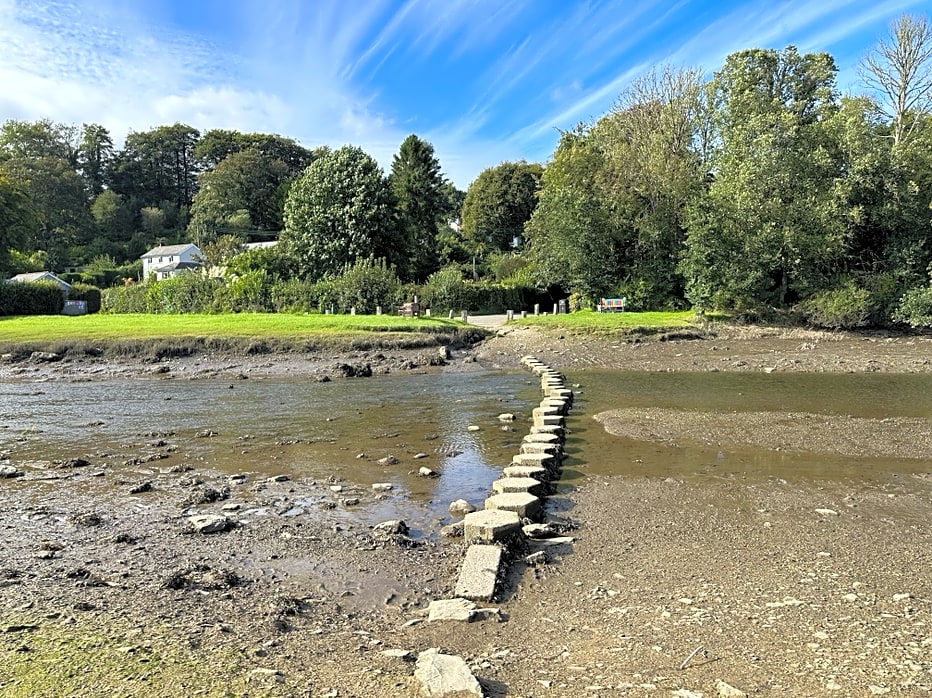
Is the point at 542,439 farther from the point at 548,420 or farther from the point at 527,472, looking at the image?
the point at 527,472

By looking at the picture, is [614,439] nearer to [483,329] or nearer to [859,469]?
[859,469]

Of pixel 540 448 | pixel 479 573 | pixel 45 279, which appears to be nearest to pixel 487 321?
pixel 540 448

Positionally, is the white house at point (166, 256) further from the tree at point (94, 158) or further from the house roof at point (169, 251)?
the tree at point (94, 158)

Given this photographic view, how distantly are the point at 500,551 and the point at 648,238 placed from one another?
32028 millimetres

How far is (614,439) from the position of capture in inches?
432

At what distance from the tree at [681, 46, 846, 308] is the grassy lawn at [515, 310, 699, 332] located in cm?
152

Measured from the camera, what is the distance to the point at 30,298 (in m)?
42.2

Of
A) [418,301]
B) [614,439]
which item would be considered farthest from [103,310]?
[614,439]

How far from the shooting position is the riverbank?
3695mm

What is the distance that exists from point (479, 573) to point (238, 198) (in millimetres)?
93400

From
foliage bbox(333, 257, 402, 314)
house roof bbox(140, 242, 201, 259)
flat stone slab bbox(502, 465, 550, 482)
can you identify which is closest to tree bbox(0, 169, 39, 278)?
house roof bbox(140, 242, 201, 259)

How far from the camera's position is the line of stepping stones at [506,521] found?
4910 millimetres

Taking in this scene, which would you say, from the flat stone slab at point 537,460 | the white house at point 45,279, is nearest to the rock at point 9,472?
the flat stone slab at point 537,460

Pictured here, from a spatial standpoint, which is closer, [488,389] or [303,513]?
[303,513]
